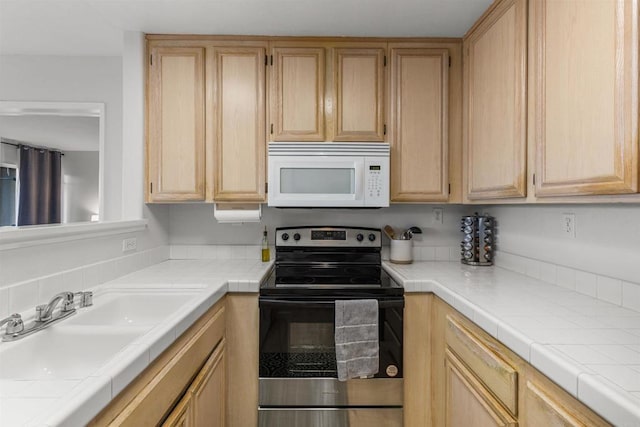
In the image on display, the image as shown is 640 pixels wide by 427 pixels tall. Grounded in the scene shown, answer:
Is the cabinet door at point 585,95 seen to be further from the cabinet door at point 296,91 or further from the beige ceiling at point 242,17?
the cabinet door at point 296,91

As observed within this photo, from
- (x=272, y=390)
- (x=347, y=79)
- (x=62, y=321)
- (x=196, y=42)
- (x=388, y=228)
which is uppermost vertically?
(x=196, y=42)

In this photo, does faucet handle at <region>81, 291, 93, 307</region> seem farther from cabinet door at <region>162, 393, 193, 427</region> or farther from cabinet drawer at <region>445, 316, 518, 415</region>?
cabinet drawer at <region>445, 316, 518, 415</region>

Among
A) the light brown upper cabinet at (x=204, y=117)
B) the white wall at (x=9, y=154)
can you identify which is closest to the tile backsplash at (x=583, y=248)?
the light brown upper cabinet at (x=204, y=117)

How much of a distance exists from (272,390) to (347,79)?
174cm

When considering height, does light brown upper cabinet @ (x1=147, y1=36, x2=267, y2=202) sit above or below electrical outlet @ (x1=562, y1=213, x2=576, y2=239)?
above

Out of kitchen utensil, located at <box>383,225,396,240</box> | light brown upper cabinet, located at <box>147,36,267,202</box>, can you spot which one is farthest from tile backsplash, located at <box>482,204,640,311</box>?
light brown upper cabinet, located at <box>147,36,267,202</box>

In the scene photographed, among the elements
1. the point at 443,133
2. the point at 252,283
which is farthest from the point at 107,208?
the point at 443,133

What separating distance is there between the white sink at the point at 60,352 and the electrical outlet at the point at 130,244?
840mm

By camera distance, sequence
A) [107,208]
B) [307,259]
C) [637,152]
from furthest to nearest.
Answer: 1. [107,208]
2. [307,259]
3. [637,152]

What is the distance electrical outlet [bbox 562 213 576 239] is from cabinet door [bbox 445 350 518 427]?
74 centimetres

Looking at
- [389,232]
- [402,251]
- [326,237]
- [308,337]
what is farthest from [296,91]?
[308,337]

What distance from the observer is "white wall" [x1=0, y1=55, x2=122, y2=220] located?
2557 mm

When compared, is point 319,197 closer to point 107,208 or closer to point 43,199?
point 107,208

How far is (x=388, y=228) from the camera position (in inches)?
91.8
